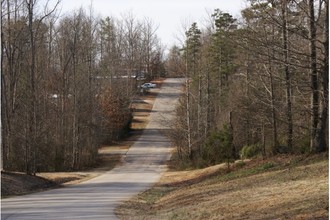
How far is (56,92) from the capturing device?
154 ft

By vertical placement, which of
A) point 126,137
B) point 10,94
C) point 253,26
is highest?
point 253,26

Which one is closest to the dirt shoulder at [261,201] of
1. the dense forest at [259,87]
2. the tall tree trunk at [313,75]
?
the tall tree trunk at [313,75]

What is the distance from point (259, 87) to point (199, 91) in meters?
12.0

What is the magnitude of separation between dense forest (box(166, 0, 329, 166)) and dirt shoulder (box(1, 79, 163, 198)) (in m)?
7.46

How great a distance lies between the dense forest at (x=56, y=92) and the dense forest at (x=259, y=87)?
8043mm

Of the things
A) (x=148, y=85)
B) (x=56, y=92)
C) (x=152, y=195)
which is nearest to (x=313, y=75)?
(x=152, y=195)

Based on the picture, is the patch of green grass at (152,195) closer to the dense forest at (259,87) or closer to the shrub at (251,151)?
the dense forest at (259,87)

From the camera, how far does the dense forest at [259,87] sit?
20.2 m

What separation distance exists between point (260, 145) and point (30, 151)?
42.7 ft

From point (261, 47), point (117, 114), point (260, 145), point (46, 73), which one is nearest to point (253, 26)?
point (261, 47)

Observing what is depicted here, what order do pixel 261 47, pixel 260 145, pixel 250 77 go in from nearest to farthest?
pixel 261 47
pixel 260 145
pixel 250 77

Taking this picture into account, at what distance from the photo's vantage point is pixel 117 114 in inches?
2235

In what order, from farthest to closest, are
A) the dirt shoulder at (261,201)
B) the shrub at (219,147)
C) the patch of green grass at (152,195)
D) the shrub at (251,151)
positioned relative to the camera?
1. the shrub at (219,147)
2. the shrub at (251,151)
3. the patch of green grass at (152,195)
4. the dirt shoulder at (261,201)

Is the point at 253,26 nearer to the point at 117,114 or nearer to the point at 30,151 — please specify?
the point at 30,151
